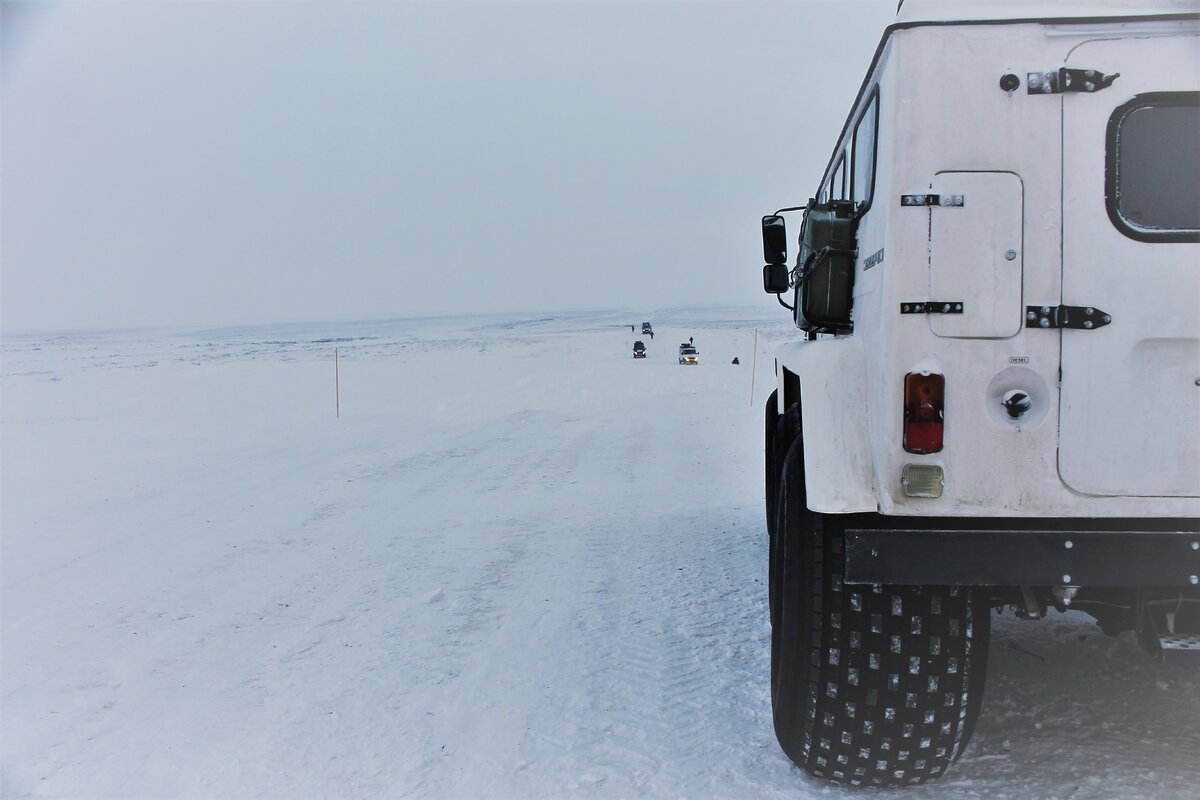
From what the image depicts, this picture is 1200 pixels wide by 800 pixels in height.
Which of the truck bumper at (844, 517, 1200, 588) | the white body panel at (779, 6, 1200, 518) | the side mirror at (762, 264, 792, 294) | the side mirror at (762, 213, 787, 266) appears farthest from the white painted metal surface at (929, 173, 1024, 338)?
the side mirror at (762, 264, 792, 294)

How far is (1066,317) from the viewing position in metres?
2.51

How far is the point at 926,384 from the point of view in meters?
2.59

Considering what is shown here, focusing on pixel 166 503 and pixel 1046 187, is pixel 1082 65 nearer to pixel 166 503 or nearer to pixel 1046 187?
pixel 1046 187

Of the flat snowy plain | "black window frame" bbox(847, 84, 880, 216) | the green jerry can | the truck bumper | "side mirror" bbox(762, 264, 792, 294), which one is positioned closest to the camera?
the truck bumper

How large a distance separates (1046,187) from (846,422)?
903 millimetres

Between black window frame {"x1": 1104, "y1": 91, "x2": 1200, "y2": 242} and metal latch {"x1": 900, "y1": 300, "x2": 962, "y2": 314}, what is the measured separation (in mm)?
489

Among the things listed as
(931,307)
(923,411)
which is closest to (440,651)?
(923,411)

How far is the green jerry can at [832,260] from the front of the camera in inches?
134

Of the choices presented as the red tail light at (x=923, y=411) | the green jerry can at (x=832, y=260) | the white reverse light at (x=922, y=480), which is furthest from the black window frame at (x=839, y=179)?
the white reverse light at (x=922, y=480)

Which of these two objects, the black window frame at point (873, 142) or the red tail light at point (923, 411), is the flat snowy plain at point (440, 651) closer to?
the red tail light at point (923, 411)

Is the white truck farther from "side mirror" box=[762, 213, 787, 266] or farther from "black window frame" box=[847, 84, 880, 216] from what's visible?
"side mirror" box=[762, 213, 787, 266]

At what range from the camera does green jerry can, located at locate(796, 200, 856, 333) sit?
3404mm

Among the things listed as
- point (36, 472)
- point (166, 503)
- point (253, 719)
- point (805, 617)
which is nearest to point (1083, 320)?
point (805, 617)

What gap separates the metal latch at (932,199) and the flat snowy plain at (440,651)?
6.53 feet
